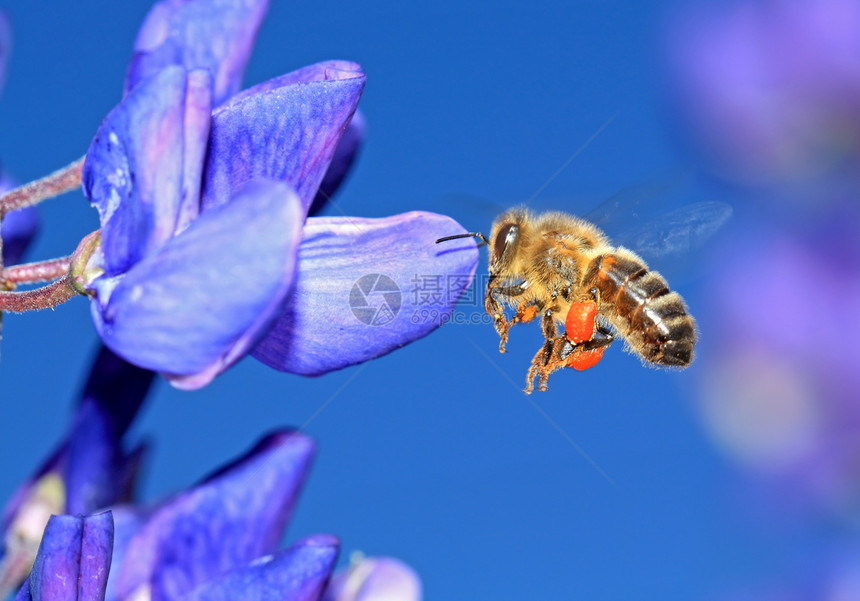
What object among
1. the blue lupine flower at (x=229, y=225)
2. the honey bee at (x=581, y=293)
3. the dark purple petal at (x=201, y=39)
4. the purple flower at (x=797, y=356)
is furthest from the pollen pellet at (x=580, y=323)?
the purple flower at (x=797, y=356)

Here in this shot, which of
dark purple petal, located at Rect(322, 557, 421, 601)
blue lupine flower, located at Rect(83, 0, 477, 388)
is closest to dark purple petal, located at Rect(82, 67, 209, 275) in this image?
blue lupine flower, located at Rect(83, 0, 477, 388)

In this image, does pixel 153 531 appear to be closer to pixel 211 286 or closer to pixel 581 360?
pixel 211 286

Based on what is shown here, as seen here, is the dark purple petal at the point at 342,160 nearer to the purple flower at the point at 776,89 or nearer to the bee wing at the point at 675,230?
the bee wing at the point at 675,230

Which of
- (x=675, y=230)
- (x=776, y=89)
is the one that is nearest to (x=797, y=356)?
(x=776, y=89)

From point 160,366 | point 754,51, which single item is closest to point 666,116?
point 754,51

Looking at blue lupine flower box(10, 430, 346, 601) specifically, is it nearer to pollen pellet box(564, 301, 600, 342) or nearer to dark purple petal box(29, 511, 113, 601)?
dark purple petal box(29, 511, 113, 601)

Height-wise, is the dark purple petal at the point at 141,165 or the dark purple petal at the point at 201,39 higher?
the dark purple petal at the point at 201,39

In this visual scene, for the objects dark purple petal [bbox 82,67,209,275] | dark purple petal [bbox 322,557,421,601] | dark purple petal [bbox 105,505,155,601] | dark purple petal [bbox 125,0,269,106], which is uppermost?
dark purple petal [bbox 125,0,269,106]
